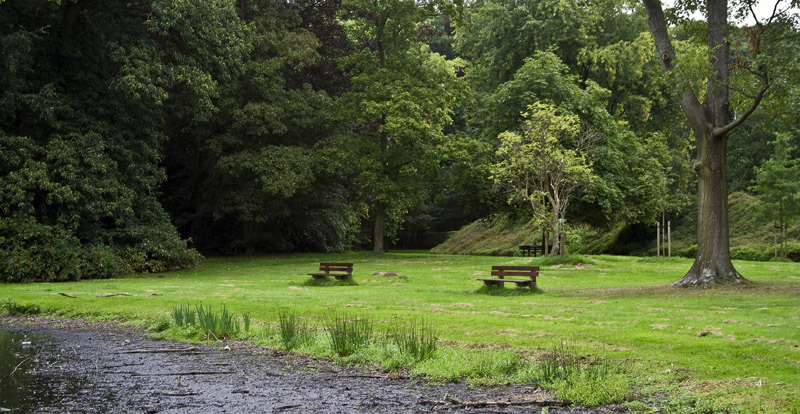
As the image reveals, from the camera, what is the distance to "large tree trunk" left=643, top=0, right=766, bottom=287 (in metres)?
16.4

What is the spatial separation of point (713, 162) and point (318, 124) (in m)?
20.7

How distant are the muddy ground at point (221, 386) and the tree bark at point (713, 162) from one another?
37.2 feet

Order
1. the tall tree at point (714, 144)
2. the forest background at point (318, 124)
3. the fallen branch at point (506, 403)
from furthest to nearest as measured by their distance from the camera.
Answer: the forest background at point (318, 124)
the tall tree at point (714, 144)
the fallen branch at point (506, 403)

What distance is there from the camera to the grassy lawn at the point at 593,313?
6895mm

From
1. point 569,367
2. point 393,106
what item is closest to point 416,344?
point 569,367

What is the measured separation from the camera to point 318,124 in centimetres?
3325

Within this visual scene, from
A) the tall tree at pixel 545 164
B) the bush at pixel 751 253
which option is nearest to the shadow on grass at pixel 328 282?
the tall tree at pixel 545 164

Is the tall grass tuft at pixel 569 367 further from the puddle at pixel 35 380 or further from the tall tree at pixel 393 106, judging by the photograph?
the tall tree at pixel 393 106

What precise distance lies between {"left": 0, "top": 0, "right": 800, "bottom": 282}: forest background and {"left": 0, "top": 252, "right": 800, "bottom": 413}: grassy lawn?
3976mm

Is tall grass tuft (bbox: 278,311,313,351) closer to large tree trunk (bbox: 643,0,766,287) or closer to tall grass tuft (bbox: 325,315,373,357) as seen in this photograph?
tall grass tuft (bbox: 325,315,373,357)

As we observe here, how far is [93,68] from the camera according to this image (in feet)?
83.5

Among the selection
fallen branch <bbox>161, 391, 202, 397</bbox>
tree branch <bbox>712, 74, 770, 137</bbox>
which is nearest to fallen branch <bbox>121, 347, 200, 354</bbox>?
fallen branch <bbox>161, 391, 202, 397</bbox>

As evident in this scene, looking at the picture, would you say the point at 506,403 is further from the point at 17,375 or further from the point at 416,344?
the point at 17,375

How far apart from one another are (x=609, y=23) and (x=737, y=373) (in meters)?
35.4
